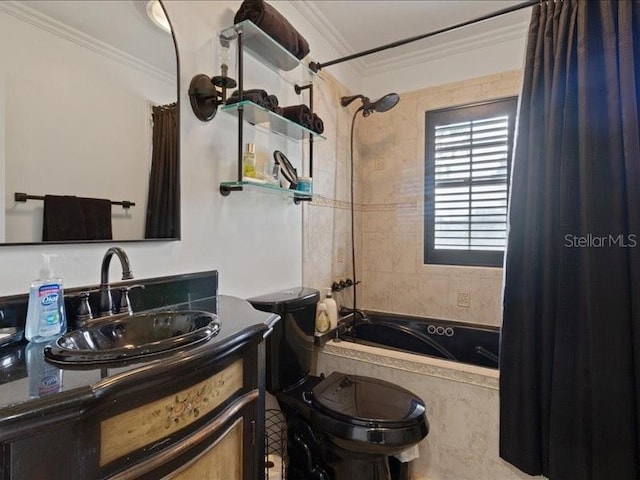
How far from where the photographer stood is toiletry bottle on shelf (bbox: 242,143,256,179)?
156cm

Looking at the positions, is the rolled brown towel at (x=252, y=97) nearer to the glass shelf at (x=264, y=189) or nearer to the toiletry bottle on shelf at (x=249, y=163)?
the toiletry bottle on shelf at (x=249, y=163)

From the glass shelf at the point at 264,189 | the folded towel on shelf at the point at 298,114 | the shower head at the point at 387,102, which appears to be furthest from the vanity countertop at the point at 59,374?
the shower head at the point at 387,102

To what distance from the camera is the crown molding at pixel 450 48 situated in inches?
92.3

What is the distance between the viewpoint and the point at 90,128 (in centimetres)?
110

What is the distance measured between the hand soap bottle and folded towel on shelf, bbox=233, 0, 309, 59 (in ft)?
4.34

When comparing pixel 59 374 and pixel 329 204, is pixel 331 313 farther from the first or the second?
pixel 59 374

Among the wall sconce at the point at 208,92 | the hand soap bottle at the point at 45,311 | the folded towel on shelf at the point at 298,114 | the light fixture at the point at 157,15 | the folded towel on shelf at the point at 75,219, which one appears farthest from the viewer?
the folded towel on shelf at the point at 298,114

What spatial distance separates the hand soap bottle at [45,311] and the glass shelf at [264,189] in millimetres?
750

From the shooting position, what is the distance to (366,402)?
1.42 metres

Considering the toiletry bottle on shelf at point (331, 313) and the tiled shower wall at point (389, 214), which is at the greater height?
the tiled shower wall at point (389, 214)

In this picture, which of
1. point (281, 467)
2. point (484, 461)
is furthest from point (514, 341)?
point (281, 467)

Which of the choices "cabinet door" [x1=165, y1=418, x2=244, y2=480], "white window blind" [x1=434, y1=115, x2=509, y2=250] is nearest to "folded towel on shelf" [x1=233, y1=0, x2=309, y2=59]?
"white window blind" [x1=434, y1=115, x2=509, y2=250]

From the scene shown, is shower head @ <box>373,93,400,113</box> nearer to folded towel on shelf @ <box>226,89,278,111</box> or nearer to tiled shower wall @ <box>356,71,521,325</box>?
tiled shower wall @ <box>356,71,521,325</box>

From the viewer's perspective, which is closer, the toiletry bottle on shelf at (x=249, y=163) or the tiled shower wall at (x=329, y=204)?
the toiletry bottle on shelf at (x=249, y=163)
